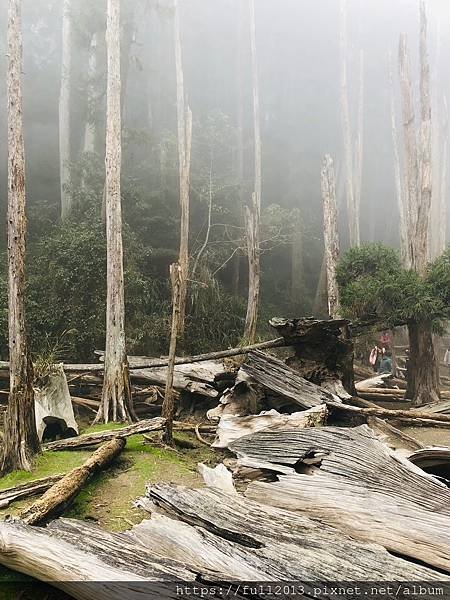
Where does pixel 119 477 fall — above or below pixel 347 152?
below

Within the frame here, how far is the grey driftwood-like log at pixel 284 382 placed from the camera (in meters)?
7.33

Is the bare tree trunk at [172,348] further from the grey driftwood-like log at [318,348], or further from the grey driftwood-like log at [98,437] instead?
the grey driftwood-like log at [318,348]

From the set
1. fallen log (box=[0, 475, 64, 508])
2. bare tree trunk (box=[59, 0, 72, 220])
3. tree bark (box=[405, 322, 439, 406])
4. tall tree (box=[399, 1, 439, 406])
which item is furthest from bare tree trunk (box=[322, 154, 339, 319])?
bare tree trunk (box=[59, 0, 72, 220])

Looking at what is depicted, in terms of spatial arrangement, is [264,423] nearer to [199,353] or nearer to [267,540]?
[267,540]

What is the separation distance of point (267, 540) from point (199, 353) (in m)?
11.5

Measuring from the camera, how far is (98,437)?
22.5 ft

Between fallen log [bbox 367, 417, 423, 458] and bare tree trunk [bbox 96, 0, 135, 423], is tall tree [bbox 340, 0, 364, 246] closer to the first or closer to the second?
bare tree trunk [bbox 96, 0, 135, 423]

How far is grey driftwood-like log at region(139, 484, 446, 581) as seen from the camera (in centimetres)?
231

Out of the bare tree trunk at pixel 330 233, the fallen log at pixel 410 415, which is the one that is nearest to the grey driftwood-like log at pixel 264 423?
the fallen log at pixel 410 415

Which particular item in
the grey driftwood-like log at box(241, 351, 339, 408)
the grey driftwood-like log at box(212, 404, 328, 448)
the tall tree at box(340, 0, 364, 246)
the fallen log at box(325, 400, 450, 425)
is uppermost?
the tall tree at box(340, 0, 364, 246)

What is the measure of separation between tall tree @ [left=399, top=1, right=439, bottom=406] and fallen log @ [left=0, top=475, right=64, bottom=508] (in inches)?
299

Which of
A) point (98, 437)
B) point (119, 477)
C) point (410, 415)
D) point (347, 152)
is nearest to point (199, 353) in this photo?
point (410, 415)

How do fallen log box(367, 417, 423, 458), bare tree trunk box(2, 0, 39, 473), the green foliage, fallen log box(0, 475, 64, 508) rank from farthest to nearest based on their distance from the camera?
the green foliage
fallen log box(367, 417, 423, 458)
bare tree trunk box(2, 0, 39, 473)
fallen log box(0, 475, 64, 508)

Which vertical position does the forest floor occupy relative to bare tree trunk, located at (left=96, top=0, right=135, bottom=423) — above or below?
below
